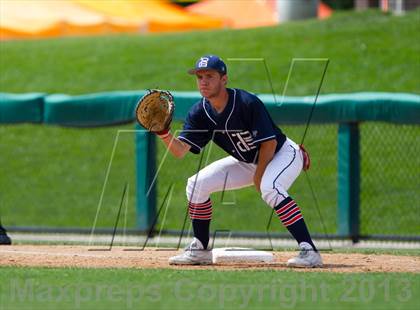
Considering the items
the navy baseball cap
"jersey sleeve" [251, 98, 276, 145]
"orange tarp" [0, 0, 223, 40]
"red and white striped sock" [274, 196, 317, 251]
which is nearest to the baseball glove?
the navy baseball cap

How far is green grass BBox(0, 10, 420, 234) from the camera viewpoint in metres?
15.0

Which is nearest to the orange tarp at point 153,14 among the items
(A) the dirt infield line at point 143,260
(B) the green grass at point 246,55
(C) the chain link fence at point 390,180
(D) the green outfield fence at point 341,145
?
(B) the green grass at point 246,55

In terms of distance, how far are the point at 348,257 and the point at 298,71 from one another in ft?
33.5

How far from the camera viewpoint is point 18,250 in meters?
10.4

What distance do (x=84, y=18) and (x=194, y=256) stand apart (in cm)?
1797

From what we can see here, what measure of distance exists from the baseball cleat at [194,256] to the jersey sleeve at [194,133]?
0.81 metres

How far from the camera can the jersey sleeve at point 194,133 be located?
29.0 feet

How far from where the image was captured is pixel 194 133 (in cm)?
891

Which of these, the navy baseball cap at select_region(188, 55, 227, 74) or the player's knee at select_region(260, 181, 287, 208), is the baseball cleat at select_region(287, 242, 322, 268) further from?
the navy baseball cap at select_region(188, 55, 227, 74)

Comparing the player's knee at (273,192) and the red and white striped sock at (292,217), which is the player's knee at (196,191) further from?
the red and white striped sock at (292,217)

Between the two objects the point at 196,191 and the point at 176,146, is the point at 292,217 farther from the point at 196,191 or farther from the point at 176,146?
the point at 176,146

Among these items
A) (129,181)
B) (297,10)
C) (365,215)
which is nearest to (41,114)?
(129,181)

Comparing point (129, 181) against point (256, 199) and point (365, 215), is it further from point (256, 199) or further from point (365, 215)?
point (365, 215)

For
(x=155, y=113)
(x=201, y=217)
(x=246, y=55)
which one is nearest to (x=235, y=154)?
→ (x=201, y=217)
